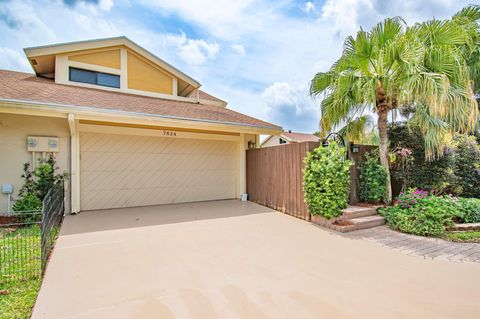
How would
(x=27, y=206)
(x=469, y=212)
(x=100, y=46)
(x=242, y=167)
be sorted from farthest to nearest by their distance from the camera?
(x=242, y=167), (x=100, y=46), (x=469, y=212), (x=27, y=206)

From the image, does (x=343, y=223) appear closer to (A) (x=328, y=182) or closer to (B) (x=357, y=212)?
(B) (x=357, y=212)

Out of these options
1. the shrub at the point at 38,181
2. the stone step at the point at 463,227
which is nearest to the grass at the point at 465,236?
the stone step at the point at 463,227

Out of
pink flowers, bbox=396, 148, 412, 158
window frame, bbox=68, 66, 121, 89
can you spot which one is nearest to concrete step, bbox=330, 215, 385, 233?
pink flowers, bbox=396, 148, 412, 158

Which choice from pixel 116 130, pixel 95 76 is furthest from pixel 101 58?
pixel 116 130

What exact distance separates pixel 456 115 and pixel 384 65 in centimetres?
213

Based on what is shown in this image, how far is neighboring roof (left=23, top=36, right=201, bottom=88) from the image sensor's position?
8.20 m

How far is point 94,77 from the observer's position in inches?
360

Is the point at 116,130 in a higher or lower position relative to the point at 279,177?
higher

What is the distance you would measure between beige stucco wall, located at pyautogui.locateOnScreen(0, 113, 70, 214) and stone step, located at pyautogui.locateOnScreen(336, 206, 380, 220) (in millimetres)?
8453

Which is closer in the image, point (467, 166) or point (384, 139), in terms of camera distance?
point (384, 139)

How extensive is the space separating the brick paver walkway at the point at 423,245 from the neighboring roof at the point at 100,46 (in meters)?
9.21

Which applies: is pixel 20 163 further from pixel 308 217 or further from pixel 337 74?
pixel 337 74

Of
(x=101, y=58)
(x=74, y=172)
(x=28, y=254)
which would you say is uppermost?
(x=101, y=58)

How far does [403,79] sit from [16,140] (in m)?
10.5
